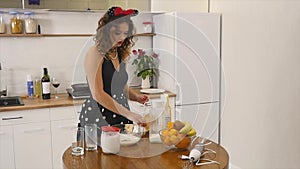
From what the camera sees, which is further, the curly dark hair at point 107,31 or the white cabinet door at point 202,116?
the white cabinet door at point 202,116

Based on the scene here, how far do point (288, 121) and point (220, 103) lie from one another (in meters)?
0.89

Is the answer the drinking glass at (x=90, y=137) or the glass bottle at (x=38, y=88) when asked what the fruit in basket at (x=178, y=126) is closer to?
the drinking glass at (x=90, y=137)

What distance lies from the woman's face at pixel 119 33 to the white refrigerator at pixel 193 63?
134 cm

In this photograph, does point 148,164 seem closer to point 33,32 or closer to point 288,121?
point 288,121

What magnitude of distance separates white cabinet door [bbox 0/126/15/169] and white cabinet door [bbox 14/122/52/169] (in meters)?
0.04

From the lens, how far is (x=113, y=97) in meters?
2.38

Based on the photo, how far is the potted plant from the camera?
12.5 ft

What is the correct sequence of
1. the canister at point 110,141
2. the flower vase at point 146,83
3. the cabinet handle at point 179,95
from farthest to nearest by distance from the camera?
the flower vase at point 146,83
the cabinet handle at point 179,95
the canister at point 110,141

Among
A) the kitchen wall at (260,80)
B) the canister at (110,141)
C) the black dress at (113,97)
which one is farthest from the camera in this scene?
the kitchen wall at (260,80)

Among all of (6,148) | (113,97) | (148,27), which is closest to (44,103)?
(6,148)

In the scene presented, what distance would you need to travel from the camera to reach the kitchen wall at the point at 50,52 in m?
3.44

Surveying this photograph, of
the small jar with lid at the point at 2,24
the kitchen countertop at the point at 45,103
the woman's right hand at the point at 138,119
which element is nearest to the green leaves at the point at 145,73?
the kitchen countertop at the point at 45,103

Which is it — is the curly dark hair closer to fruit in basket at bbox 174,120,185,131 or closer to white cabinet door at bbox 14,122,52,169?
fruit in basket at bbox 174,120,185,131

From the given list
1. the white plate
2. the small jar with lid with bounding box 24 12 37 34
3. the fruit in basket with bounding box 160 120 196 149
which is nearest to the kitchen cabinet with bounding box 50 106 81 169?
the white plate
